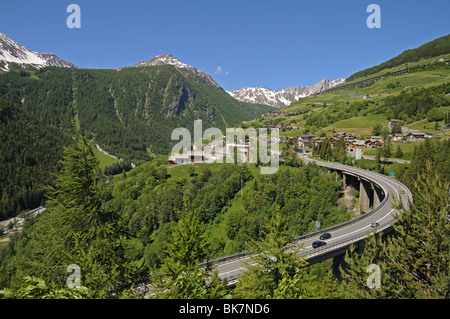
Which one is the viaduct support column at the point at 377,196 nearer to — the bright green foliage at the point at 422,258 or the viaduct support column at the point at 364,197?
the viaduct support column at the point at 364,197

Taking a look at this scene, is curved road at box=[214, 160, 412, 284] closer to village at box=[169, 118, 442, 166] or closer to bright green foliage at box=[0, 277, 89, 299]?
bright green foliage at box=[0, 277, 89, 299]

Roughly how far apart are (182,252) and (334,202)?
178 feet

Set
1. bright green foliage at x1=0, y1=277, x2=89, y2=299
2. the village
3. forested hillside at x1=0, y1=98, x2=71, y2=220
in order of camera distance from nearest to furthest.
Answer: bright green foliage at x1=0, y1=277, x2=89, y2=299, the village, forested hillside at x1=0, y1=98, x2=71, y2=220

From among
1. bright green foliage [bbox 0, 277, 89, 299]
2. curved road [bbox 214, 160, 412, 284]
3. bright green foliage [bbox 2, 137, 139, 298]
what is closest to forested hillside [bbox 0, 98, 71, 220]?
curved road [bbox 214, 160, 412, 284]

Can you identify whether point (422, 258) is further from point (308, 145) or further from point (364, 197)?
point (308, 145)

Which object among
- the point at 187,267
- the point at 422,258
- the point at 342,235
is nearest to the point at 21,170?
the point at 342,235

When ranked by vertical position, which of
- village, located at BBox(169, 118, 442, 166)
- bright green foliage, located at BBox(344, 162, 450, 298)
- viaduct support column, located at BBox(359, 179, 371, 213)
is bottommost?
viaduct support column, located at BBox(359, 179, 371, 213)

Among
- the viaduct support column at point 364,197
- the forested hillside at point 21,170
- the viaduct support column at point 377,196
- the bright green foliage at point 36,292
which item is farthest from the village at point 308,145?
the bright green foliage at point 36,292

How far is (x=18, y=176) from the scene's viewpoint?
16538cm

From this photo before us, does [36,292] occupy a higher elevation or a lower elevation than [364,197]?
higher
